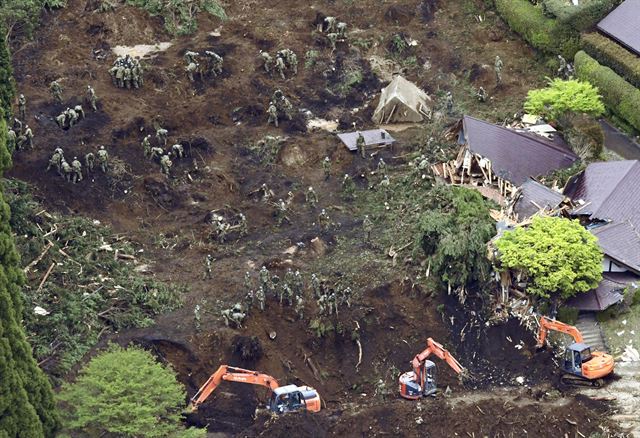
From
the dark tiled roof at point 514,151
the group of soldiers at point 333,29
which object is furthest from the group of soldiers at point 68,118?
the dark tiled roof at point 514,151

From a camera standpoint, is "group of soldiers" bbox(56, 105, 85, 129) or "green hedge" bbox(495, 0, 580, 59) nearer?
"group of soldiers" bbox(56, 105, 85, 129)

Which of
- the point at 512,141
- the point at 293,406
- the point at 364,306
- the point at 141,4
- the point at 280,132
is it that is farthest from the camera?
the point at 141,4

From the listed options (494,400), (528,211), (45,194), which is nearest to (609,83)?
(528,211)

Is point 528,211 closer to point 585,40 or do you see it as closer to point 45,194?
point 585,40

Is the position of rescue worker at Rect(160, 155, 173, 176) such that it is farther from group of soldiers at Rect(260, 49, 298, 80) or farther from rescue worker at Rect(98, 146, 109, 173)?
group of soldiers at Rect(260, 49, 298, 80)

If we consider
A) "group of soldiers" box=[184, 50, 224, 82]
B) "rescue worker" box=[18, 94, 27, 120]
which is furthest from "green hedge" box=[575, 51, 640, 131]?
"rescue worker" box=[18, 94, 27, 120]

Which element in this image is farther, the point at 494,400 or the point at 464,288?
the point at 464,288

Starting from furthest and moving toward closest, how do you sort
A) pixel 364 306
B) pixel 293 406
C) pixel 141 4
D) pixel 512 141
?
pixel 141 4 < pixel 512 141 < pixel 364 306 < pixel 293 406
